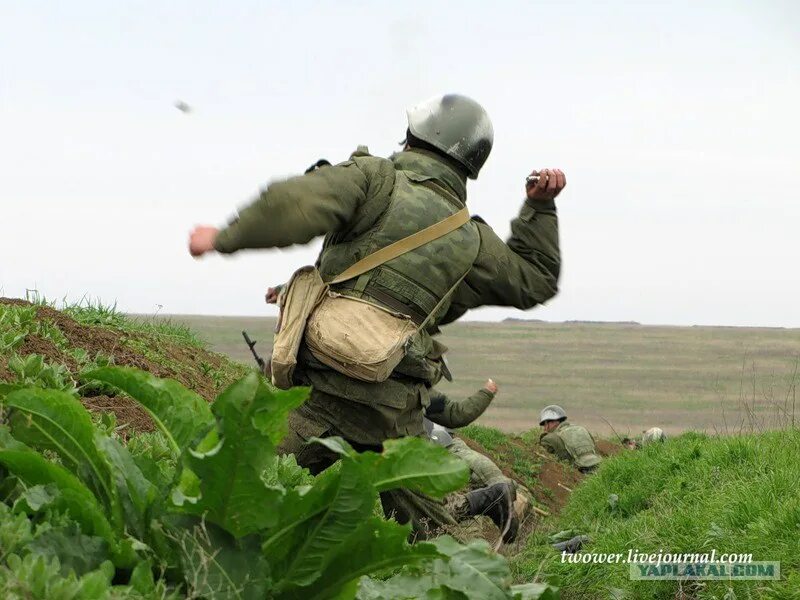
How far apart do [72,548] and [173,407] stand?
654mm

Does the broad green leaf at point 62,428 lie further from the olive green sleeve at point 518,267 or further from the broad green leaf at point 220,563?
the olive green sleeve at point 518,267

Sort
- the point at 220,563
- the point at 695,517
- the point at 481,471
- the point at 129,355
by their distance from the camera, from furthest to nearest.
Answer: the point at 481,471, the point at 129,355, the point at 695,517, the point at 220,563

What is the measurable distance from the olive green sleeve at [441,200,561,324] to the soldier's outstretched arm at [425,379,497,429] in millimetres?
6380

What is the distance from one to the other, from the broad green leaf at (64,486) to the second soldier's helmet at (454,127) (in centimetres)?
300

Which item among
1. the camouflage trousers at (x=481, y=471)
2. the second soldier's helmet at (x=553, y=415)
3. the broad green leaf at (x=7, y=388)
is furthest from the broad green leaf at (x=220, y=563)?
the second soldier's helmet at (x=553, y=415)

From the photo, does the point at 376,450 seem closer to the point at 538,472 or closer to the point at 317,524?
the point at 317,524

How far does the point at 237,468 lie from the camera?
121 inches

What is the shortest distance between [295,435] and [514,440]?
11353mm

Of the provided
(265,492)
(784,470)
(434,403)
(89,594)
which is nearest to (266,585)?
(265,492)

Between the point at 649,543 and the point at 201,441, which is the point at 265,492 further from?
the point at 649,543

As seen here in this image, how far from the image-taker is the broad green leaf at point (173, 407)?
3545 millimetres

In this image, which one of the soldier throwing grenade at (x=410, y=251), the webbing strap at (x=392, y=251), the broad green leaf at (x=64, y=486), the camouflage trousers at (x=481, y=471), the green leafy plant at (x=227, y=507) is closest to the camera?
the green leafy plant at (x=227, y=507)

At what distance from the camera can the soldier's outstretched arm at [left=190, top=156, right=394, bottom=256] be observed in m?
4.96

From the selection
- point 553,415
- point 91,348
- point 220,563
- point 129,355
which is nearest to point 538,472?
point 553,415
